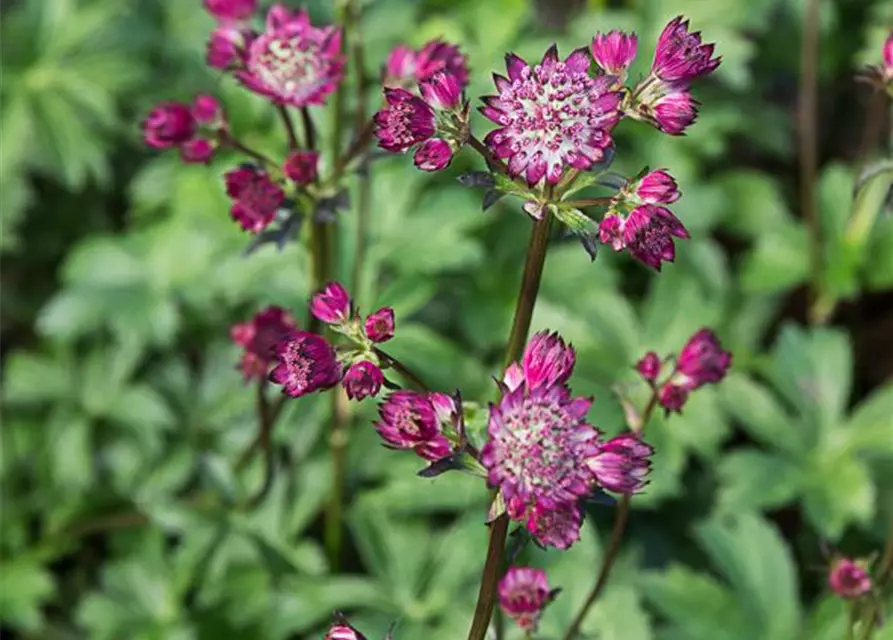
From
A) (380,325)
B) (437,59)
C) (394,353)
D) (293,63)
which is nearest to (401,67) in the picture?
(437,59)

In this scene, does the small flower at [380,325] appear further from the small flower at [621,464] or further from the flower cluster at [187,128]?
the flower cluster at [187,128]

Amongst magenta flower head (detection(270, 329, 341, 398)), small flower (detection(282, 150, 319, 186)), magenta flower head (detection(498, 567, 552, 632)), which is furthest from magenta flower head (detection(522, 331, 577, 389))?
small flower (detection(282, 150, 319, 186))

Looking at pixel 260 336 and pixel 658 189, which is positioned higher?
pixel 658 189

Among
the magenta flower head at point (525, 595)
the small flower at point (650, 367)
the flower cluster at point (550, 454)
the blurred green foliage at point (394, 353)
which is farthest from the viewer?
the blurred green foliage at point (394, 353)

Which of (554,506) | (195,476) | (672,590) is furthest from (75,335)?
(554,506)

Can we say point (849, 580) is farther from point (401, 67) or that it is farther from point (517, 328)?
point (401, 67)

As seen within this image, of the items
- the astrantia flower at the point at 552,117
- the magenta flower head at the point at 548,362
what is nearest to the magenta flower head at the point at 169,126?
the astrantia flower at the point at 552,117

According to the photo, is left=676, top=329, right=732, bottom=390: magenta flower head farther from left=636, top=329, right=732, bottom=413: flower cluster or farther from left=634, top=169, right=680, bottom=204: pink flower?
left=634, top=169, right=680, bottom=204: pink flower
